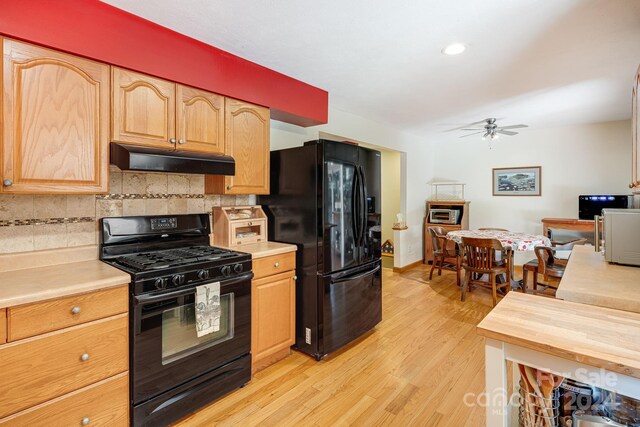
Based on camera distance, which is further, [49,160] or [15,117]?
[49,160]

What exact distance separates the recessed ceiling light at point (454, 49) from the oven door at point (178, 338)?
85.8 inches

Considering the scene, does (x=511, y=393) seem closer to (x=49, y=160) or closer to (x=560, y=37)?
(x=560, y=37)

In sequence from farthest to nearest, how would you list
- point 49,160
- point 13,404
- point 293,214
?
1. point 293,214
2. point 49,160
3. point 13,404

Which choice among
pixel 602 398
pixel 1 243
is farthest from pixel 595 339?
pixel 1 243

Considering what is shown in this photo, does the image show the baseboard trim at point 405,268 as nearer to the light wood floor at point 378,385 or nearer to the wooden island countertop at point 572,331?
the light wood floor at point 378,385

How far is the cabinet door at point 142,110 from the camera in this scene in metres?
1.84

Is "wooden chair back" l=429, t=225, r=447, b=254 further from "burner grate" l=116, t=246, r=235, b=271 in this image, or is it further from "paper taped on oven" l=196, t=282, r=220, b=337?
"paper taped on oven" l=196, t=282, r=220, b=337

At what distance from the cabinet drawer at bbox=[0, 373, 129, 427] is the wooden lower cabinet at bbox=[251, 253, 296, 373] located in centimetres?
85

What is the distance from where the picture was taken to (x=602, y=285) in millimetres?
1568

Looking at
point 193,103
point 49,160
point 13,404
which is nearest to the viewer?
point 13,404

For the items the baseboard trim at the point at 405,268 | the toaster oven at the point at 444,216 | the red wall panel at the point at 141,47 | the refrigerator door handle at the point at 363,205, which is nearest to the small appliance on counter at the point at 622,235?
the refrigerator door handle at the point at 363,205

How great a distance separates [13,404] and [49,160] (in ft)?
3.70

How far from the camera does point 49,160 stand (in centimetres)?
163

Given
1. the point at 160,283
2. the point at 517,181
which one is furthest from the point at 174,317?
the point at 517,181
